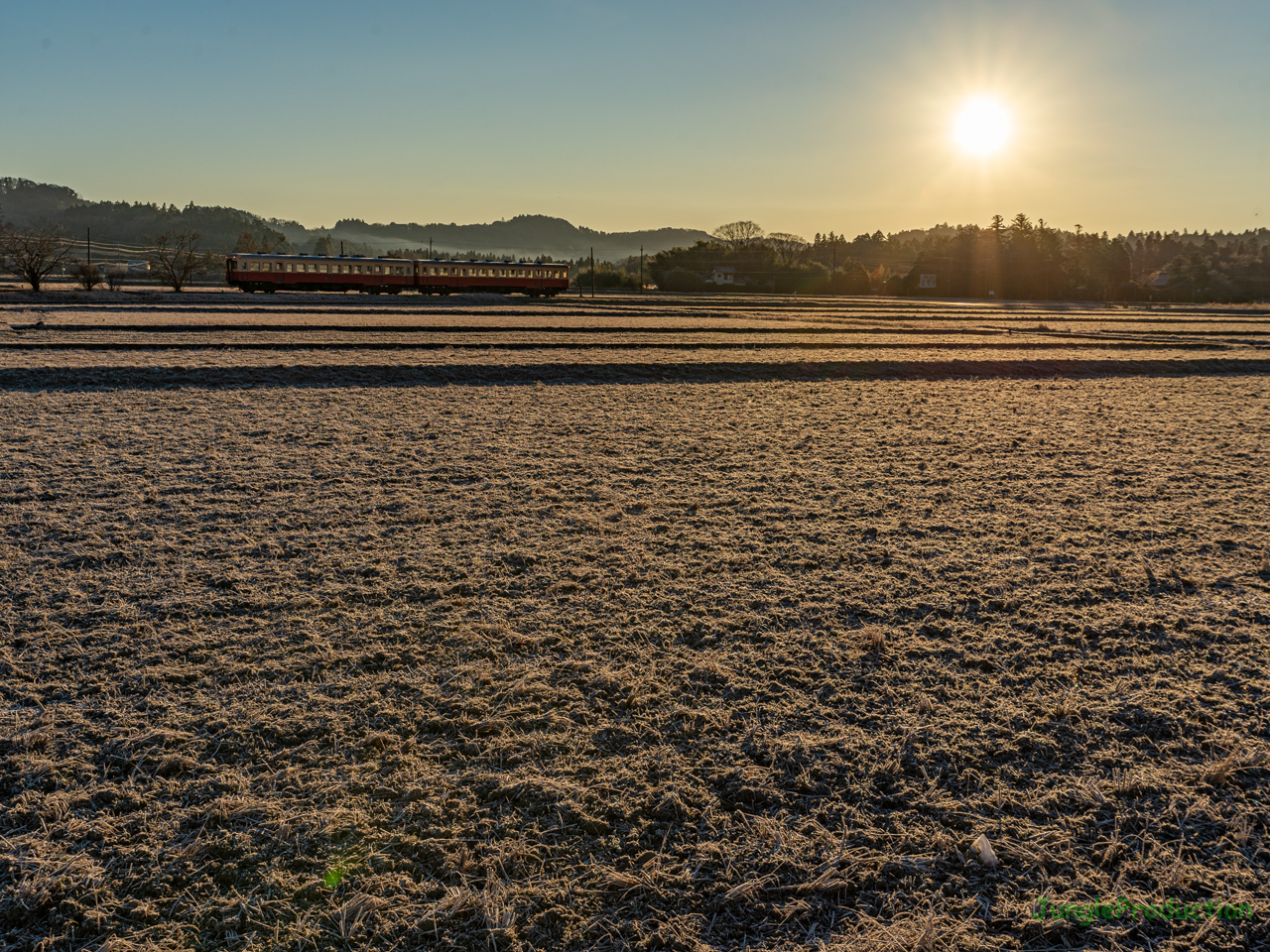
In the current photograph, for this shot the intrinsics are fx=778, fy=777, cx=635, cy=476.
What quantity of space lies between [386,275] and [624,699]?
152ft

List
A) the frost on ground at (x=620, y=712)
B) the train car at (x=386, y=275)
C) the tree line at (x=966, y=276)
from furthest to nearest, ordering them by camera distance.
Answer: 1. the tree line at (x=966, y=276)
2. the train car at (x=386, y=275)
3. the frost on ground at (x=620, y=712)

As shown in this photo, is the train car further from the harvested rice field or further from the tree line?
the harvested rice field

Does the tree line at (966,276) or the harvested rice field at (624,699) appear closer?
the harvested rice field at (624,699)

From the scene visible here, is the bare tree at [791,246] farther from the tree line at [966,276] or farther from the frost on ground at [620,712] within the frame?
the frost on ground at [620,712]

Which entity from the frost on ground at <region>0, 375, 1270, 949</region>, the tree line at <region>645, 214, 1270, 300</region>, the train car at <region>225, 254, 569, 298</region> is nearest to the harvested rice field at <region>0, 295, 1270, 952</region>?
the frost on ground at <region>0, 375, 1270, 949</region>

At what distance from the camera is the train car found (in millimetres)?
43656

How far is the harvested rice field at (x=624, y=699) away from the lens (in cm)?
214

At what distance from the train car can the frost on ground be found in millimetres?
41264

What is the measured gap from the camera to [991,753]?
9.20 feet

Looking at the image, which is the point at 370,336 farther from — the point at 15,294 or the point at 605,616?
the point at 15,294

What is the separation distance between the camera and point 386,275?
1780 inches

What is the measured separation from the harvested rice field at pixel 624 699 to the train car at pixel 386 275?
131 feet

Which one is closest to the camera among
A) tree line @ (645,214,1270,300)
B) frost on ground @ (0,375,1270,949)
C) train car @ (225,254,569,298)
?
frost on ground @ (0,375,1270,949)

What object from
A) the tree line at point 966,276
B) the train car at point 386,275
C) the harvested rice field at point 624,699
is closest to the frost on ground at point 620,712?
the harvested rice field at point 624,699
